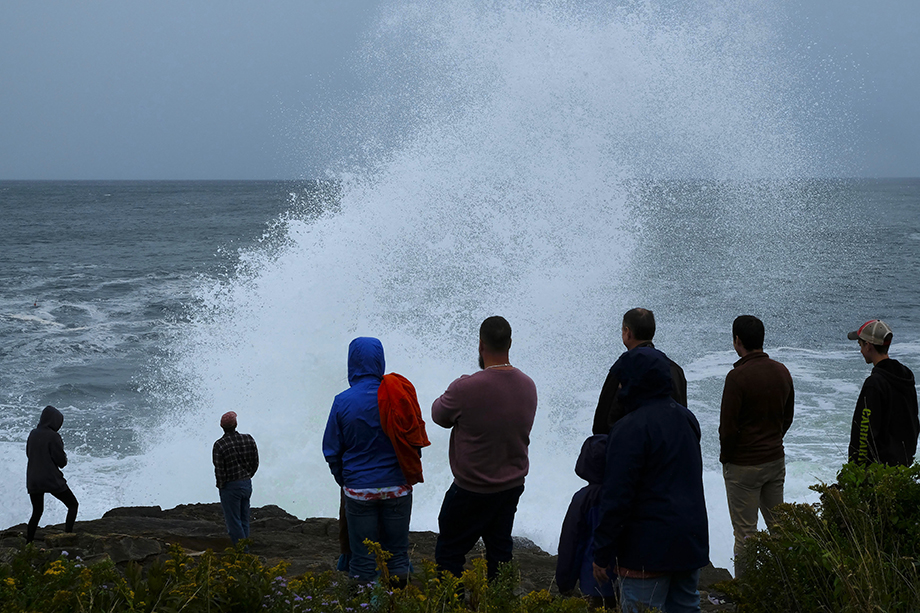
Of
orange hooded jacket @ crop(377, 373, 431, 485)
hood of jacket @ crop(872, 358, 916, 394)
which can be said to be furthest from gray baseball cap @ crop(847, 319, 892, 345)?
orange hooded jacket @ crop(377, 373, 431, 485)

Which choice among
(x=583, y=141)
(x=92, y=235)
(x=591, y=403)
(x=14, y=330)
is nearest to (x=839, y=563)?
(x=591, y=403)

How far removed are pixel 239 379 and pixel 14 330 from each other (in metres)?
13.8

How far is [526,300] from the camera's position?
1484 cm

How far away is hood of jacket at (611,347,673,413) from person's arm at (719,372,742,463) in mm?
1523

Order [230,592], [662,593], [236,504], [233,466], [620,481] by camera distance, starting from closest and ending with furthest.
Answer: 1. [230,592]
2. [620,481]
3. [662,593]
4. [233,466]
5. [236,504]

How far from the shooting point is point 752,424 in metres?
4.67

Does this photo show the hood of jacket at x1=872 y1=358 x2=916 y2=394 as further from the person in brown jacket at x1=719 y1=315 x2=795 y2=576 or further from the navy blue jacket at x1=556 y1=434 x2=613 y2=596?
the navy blue jacket at x1=556 y1=434 x2=613 y2=596

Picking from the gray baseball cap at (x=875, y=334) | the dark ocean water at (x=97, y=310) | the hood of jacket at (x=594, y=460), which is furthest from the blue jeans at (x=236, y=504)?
the dark ocean water at (x=97, y=310)

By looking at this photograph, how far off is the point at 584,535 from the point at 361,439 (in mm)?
1301

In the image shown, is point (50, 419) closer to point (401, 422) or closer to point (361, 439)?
point (361, 439)

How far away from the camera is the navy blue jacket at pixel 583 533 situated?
3449 mm

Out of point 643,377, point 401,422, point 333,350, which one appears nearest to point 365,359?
point 401,422

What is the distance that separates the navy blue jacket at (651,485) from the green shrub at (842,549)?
0.53m

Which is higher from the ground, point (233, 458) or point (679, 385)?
point (679, 385)
